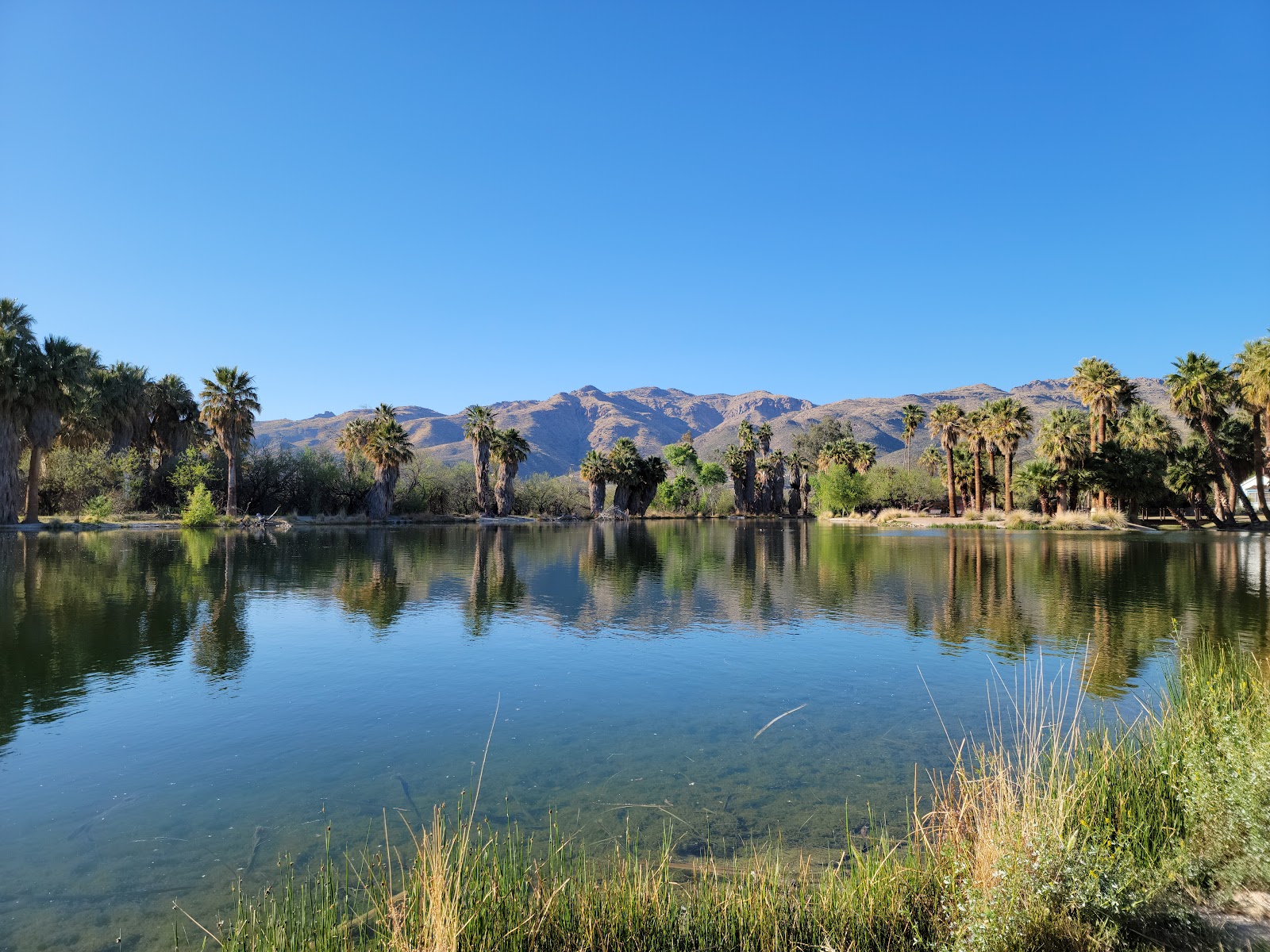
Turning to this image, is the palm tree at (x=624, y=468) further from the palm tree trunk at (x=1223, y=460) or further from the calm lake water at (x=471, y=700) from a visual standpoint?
the calm lake water at (x=471, y=700)

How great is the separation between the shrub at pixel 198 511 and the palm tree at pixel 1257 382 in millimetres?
86585

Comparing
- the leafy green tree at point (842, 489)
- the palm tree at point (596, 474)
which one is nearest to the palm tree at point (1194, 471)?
the leafy green tree at point (842, 489)

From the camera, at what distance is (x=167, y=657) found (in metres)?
16.0

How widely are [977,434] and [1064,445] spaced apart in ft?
36.2

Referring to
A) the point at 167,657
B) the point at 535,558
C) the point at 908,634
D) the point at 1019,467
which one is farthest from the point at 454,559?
the point at 1019,467

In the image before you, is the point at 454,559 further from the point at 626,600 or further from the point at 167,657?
the point at 167,657

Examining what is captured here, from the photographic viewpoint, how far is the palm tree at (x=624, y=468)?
115000mm

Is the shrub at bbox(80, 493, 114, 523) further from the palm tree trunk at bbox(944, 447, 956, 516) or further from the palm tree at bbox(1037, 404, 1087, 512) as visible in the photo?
the palm tree at bbox(1037, 404, 1087, 512)

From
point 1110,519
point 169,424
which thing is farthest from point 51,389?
point 1110,519

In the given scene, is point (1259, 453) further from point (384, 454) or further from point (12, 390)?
point (12, 390)

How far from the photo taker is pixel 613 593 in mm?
28438

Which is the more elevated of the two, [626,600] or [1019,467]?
[1019,467]

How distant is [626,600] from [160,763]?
1763 centimetres

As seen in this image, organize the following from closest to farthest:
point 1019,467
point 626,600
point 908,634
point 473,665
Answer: point 473,665, point 908,634, point 626,600, point 1019,467
